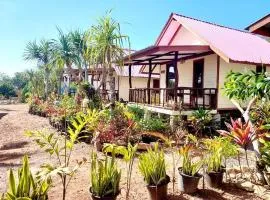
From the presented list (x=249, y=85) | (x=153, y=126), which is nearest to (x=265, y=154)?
(x=249, y=85)

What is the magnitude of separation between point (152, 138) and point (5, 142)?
633 cm

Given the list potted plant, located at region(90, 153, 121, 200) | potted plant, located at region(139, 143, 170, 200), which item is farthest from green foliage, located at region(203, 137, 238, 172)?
potted plant, located at region(90, 153, 121, 200)

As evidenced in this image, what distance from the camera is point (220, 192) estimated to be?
18.6ft

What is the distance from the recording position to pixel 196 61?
627 inches

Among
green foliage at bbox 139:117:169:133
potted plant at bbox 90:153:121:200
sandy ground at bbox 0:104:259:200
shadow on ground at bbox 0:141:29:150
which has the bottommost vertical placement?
shadow on ground at bbox 0:141:29:150

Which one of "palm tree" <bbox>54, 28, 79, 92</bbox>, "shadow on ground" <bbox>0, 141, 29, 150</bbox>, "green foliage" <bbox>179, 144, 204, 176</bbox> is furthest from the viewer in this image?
"palm tree" <bbox>54, 28, 79, 92</bbox>

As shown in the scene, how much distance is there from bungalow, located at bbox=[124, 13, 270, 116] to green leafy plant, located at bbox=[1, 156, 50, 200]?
8708mm

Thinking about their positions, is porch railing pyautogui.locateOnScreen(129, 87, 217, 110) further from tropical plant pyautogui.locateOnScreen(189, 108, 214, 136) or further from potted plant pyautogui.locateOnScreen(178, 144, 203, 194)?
potted plant pyautogui.locateOnScreen(178, 144, 203, 194)

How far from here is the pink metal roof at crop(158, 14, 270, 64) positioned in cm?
1236

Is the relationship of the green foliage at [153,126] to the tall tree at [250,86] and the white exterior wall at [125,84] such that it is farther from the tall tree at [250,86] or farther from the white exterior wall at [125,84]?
the white exterior wall at [125,84]

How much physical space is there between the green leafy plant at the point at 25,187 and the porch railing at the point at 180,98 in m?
8.78

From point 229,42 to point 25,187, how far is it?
1290 centimetres

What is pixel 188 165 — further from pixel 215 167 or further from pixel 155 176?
pixel 155 176

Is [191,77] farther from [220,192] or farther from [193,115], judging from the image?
[220,192]
